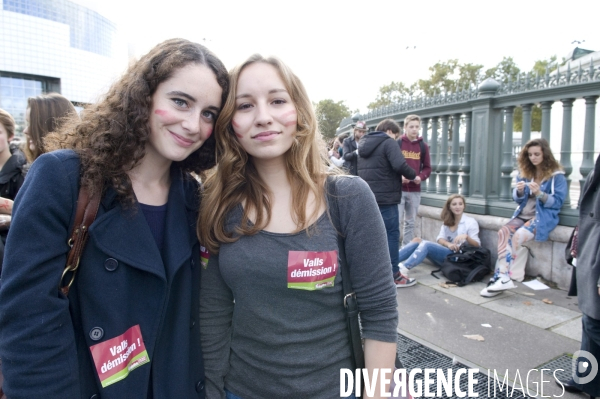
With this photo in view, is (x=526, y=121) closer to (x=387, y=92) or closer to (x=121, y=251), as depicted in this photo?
(x=121, y=251)

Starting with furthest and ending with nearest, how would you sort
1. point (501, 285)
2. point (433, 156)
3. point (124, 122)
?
1. point (433, 156)
2. point (501, 285)
3. point (124, 122)

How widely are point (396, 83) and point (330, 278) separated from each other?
43.9 meters

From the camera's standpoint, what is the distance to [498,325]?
4.05m

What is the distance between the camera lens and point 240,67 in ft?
5.50

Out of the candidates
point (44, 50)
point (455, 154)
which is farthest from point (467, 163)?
point (44, 50)

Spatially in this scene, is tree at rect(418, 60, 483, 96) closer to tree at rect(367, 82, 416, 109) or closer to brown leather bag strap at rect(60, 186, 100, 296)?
tree at rect(367, 82, 416, 109)

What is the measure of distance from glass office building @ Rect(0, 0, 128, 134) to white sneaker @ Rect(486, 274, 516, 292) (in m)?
59.9

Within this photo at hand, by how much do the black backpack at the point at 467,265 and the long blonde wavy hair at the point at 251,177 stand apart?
14.1 ft

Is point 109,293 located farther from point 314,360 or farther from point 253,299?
point 314,360

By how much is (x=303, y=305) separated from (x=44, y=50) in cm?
7147

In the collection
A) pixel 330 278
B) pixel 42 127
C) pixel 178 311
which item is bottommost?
pixel 178 311

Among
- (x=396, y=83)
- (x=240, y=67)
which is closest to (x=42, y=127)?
(x=240, y=67)

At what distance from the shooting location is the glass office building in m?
55.6

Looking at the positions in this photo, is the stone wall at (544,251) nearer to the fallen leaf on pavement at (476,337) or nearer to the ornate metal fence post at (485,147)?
the ornate metal fence post at (485,147)
